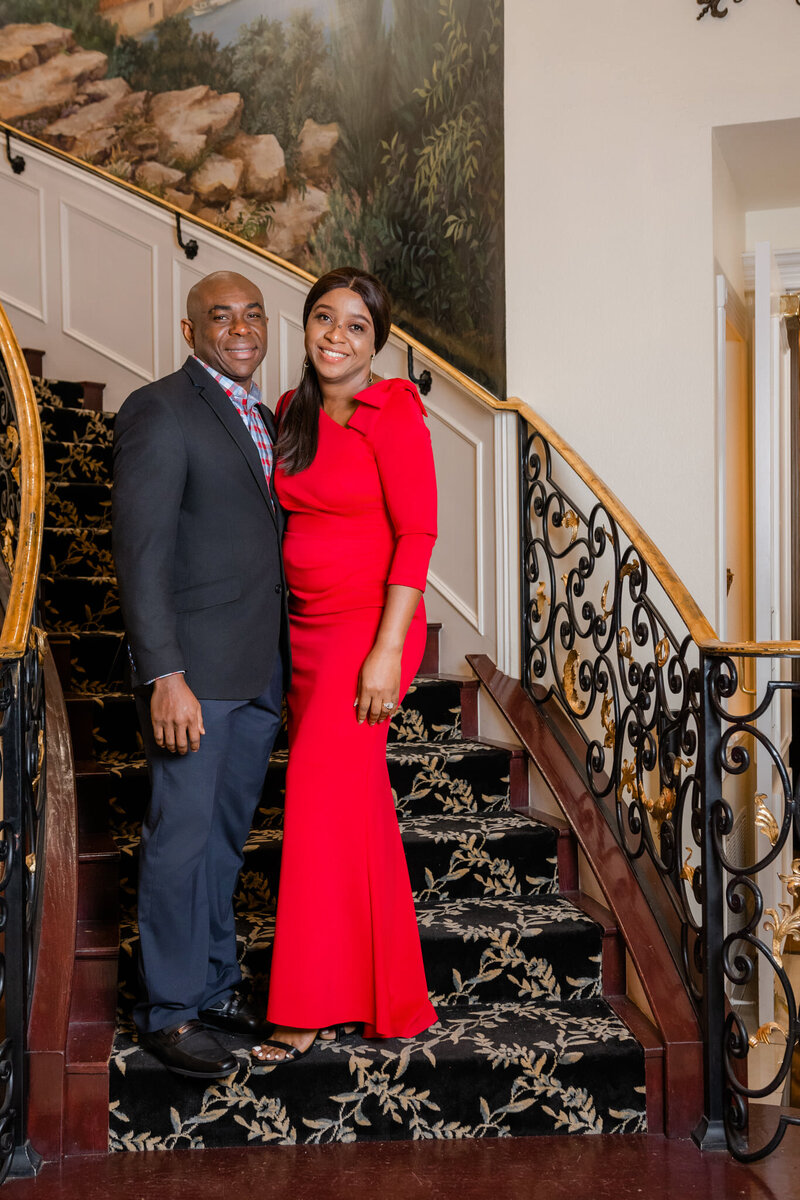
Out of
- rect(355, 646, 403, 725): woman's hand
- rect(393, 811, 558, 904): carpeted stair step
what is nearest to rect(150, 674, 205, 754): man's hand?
rect(355, 646, 403, 725): woman's hand

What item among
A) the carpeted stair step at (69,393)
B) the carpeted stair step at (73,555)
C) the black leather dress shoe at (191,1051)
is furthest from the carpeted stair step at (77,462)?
the black leather dress shoe at (191,1051)

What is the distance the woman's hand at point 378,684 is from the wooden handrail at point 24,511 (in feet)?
2.32

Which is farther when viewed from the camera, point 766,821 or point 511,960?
point 511,960

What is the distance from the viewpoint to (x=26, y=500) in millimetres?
2479

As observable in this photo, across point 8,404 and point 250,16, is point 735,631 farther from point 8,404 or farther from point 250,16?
point 250,16

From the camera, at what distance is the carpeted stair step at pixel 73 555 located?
3.83m

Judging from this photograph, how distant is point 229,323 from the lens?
2375 millimetres

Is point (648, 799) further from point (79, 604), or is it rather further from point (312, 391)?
point (79, 604)

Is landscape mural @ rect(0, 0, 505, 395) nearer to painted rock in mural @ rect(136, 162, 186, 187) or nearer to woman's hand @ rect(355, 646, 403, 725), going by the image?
painted rock in mural @ rect(136, 162, 186, 187)

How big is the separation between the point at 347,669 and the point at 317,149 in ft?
11.1

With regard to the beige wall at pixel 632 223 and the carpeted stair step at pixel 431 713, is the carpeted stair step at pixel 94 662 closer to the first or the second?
the carpeted stair step at pixel 431 713

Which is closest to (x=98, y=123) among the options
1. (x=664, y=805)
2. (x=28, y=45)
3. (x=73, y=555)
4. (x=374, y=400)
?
(x=28, y=45)

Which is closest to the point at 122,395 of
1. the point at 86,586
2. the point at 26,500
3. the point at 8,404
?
the point at 86,586

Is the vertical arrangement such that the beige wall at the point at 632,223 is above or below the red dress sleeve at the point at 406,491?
above
